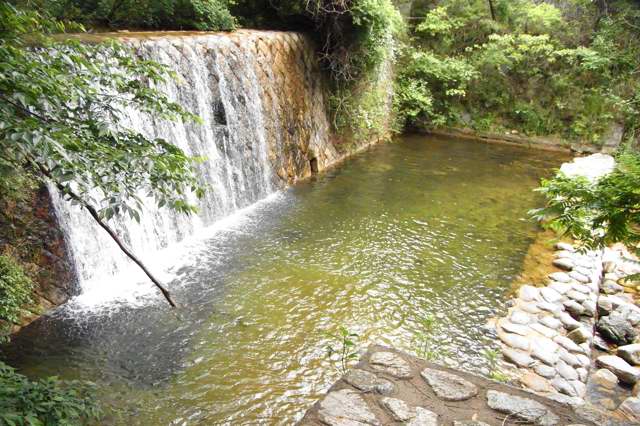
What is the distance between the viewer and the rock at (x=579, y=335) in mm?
4977

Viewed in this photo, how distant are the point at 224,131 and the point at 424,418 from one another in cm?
610

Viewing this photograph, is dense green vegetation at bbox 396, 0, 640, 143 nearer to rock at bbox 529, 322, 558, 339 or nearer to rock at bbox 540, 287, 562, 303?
rock at bbox 540, 287, 562, 303

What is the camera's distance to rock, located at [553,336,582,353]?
15.7 feet

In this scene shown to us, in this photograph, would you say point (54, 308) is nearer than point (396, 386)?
No

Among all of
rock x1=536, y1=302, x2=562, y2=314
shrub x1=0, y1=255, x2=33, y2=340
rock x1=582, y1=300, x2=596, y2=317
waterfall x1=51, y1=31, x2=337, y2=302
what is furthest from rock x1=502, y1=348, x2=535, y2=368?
shrub x1=0, y1=255, x2=33, y2=340

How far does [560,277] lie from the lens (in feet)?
20.3

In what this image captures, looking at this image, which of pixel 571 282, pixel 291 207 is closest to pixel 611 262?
pixel 571 282

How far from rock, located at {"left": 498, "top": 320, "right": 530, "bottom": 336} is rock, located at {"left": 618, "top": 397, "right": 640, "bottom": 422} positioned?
114 centimetres

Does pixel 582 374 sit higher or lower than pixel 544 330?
lower

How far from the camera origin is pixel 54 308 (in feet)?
15.2

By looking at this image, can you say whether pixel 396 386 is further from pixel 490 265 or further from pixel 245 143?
pixel 245 143

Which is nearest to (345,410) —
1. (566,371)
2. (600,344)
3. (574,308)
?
(566,371)

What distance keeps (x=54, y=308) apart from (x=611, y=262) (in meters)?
7.50

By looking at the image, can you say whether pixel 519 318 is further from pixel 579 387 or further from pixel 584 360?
pixel 579 387
